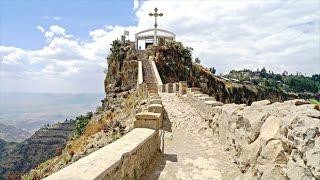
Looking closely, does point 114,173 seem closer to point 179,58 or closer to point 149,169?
point 149,169

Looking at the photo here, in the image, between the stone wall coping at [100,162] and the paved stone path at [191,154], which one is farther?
the paved stone path at [191,154]

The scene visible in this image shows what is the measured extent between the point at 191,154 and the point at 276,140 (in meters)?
4.40

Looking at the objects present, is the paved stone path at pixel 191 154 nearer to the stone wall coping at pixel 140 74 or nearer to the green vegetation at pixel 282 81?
the stone wall coping at pixel 140 74

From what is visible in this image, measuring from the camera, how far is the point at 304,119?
5.72 metres

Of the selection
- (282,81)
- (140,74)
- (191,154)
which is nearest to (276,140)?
(191,154)

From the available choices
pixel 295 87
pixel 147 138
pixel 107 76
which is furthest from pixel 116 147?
pixel 295 87

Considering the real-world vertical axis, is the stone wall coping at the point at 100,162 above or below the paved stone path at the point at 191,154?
above

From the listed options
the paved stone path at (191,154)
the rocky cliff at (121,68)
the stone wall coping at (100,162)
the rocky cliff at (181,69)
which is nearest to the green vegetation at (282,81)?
the rocky cliff at (181,69)

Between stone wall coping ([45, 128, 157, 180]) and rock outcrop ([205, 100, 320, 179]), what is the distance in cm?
236

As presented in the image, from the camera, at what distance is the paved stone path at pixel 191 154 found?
8.91m

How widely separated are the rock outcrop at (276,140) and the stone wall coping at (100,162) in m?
2.36

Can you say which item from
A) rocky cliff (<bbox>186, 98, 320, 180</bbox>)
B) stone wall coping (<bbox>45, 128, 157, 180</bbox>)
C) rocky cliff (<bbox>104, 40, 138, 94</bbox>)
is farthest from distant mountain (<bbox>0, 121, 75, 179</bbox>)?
stone wall coping (<bbox>45, 128, 157, 180</bbox>)

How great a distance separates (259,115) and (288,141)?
2082mm

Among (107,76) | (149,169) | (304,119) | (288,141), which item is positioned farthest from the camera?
(107,76)
